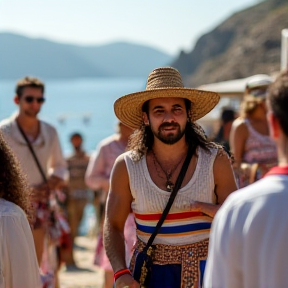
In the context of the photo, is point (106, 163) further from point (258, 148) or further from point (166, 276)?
point (166, 276)

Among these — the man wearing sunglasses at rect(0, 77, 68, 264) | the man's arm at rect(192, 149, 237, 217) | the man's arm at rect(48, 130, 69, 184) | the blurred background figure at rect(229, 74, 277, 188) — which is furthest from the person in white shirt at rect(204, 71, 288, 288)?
the man's arm at rect(48, 130, 69, 184)

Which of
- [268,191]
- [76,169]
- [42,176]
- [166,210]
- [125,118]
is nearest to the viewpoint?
[268,191]

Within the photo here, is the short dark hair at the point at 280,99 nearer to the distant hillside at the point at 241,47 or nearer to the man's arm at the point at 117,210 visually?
the man's arm at the point at 117,210

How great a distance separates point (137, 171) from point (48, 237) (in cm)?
281

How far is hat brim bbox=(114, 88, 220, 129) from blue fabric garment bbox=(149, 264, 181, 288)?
92 cm

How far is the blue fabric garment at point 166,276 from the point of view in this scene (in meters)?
3.97

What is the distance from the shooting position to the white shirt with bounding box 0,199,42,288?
335 cm

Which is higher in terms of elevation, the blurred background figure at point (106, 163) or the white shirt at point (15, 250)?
the blurred background figure at point (106, 163)

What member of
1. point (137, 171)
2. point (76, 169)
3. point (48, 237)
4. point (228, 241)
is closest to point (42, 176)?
point (48, 237)

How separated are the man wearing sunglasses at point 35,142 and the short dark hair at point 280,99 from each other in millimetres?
4116

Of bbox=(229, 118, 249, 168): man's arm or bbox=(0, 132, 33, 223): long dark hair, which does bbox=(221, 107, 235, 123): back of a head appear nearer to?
bbox=(229, 118, 249, 168): man's arm

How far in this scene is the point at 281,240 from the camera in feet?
7.82

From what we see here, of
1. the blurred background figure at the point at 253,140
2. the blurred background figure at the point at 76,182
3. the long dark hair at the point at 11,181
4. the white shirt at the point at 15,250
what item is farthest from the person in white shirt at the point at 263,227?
the blurred background figure at the point at 76,182

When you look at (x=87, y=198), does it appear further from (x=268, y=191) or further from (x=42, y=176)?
(x=268, y=191)
